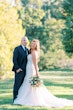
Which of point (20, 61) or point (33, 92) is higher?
point (20, 61)

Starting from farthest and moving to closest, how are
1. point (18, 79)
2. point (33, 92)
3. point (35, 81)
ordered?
1. point (18, 79)
2. point (33, 92)
3. point (35, 81)

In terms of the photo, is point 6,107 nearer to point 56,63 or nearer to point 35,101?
point 35,101

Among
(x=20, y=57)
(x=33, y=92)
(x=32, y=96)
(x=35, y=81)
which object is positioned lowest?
(x=32, y=96)

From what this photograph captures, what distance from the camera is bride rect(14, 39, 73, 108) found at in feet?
48.7

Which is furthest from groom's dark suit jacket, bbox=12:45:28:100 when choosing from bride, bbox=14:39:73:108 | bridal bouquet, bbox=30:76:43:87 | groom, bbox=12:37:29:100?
bridal bouquet, bbox=30:76:43:87

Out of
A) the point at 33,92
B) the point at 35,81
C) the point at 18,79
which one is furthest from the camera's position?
the point at 18,79

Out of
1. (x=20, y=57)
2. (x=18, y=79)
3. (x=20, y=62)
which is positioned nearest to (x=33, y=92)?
(x=18, y=79)

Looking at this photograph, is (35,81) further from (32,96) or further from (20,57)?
(20,57)

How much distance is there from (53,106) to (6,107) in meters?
1.47

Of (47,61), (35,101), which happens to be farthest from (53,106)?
(47,61)

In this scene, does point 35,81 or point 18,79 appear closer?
point 35,81

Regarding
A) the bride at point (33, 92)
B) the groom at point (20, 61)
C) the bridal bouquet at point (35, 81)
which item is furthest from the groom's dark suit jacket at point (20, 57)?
the bridal bouquet at point (35, 81)

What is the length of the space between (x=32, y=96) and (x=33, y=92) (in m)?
0.16

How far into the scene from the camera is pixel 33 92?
15125mm
